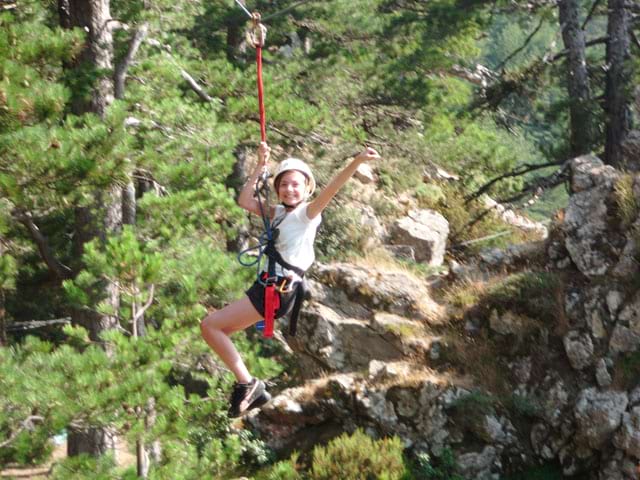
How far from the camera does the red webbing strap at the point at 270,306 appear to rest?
17.7 ft

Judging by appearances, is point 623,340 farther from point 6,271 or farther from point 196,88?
point 6,271

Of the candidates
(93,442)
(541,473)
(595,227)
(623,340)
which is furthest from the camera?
(595,227)

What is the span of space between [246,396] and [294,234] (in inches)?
45.5

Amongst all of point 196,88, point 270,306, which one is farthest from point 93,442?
point 196,88

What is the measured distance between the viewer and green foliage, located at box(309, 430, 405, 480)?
1037 centimetres

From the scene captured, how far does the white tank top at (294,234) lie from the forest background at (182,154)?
1.84 meters

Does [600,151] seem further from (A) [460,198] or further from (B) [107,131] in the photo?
(B) [107,131]

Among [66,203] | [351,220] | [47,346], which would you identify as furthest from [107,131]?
[351,220]

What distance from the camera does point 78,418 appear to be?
6617 mm

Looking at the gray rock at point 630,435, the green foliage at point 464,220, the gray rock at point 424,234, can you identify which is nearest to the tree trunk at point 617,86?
the green foliage at point 464,220

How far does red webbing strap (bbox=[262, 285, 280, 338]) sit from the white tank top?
14 cm

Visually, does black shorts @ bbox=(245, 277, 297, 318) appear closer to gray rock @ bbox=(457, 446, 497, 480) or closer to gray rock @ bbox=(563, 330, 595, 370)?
gray rock @ bbox=(457, 446, 497, 480)

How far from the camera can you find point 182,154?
29.6 feet

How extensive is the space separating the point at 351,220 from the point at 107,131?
1037cm
